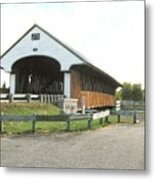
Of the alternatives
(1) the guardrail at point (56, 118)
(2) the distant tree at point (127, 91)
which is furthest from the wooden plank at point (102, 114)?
(2) the distant tree at point (127, 91)

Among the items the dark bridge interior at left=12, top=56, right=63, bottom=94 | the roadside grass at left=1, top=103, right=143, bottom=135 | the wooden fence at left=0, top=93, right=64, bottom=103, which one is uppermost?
the dark bridge interior at left=12, top=56, right=63, bottom=94

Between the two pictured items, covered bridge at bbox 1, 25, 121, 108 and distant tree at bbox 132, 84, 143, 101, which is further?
covered bridge at bbox 1, 25, 121, 108

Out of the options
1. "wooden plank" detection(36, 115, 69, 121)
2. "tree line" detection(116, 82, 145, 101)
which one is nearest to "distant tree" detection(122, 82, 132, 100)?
"tree line" detection(116, 82, 145, 101)

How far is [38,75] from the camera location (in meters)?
2.56

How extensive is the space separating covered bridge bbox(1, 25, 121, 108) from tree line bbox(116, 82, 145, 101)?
0.23 ft

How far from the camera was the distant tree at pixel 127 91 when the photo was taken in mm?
2432

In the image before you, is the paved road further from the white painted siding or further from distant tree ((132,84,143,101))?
the white painted siding

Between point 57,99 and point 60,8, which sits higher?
point 60,8

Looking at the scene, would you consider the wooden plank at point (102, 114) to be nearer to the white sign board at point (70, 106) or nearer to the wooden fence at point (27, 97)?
the white sign board at point (70, 106)

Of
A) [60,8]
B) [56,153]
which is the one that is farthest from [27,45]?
[56,153]

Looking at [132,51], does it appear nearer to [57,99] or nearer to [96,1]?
[96,1]

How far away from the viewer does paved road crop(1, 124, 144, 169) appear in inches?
94.1

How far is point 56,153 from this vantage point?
248 cm

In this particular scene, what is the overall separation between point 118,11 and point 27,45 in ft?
1.76
